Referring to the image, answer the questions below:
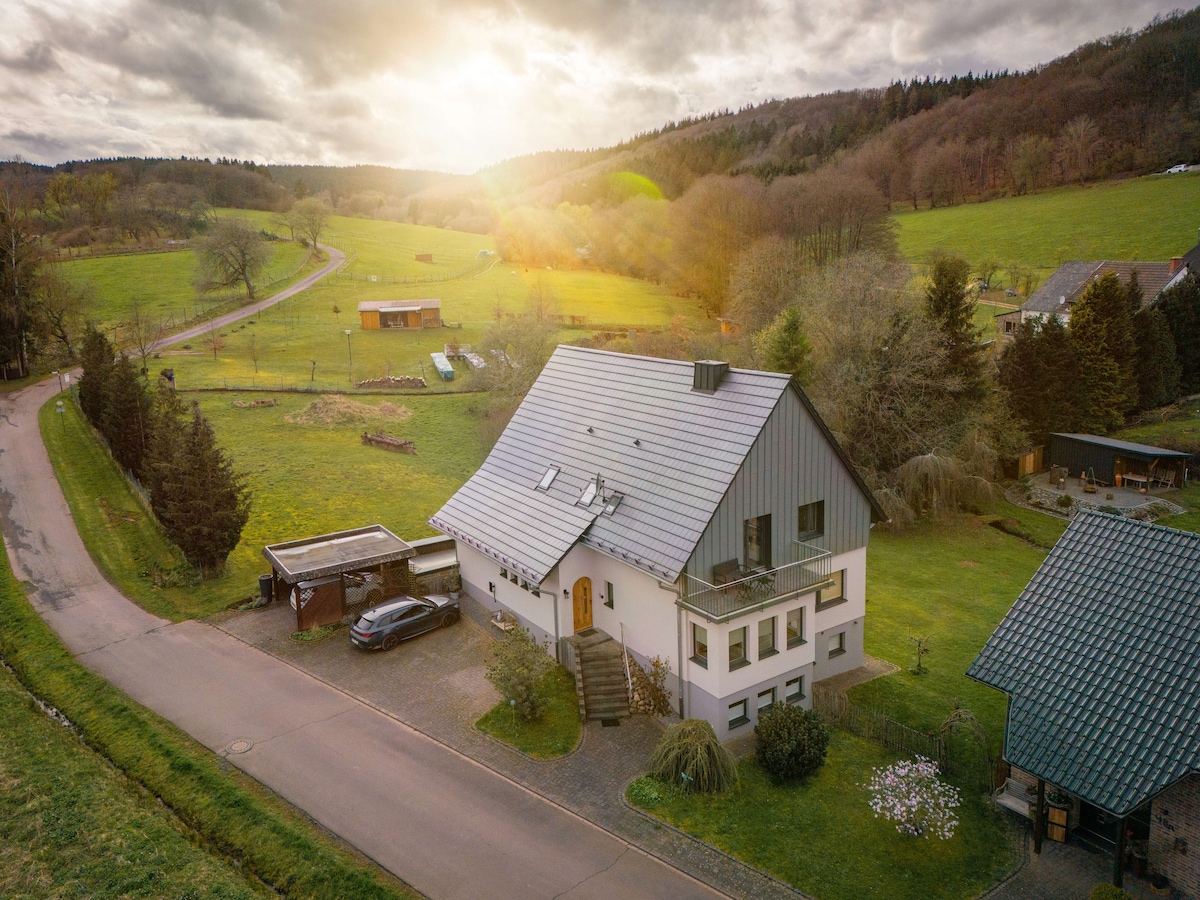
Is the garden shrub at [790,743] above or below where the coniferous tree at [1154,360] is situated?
below

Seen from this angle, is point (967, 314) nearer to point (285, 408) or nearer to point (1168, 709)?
point (1168, 709)

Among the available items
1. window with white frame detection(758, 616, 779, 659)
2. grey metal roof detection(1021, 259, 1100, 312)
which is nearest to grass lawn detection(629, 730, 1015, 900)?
window with white frame detection(758, 616, 779, 659)

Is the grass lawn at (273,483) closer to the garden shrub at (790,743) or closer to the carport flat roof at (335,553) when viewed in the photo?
the carport flat roof at (335,553)

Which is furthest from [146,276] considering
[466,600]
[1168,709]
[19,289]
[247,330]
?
[1168,709]

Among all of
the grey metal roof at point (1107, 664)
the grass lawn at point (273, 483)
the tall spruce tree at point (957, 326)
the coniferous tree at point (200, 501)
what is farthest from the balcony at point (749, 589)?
the tall spruce tree at point (957, 326)

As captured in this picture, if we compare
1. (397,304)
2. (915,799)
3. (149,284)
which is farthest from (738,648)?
(149,284)

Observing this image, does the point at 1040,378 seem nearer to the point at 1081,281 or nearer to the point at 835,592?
the point at 1081,281
